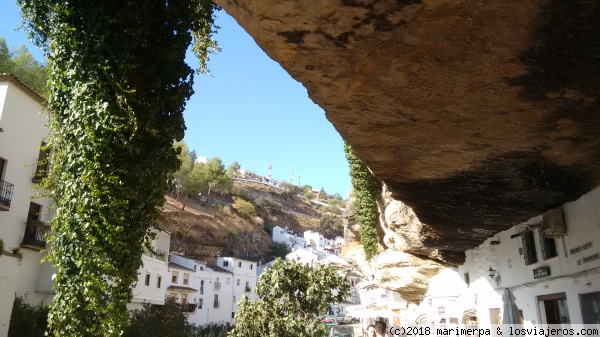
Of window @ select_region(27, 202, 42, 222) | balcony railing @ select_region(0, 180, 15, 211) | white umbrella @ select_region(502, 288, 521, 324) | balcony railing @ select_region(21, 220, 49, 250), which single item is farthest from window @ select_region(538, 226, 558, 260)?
window @ select_region(27, 202, 42, 222)

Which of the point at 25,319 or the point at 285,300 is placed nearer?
the point at 285,300

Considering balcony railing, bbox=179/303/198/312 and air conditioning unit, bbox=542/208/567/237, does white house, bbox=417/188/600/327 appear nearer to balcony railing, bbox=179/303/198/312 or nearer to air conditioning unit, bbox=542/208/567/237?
air conditioning unit, bbox=542/208/567/237

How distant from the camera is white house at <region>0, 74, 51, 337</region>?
1775 cm

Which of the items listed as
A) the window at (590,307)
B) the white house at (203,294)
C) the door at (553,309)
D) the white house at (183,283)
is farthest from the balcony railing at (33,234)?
the white house at (203,294)

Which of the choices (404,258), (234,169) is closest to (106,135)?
(404,258)

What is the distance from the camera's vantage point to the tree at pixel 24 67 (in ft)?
96.4

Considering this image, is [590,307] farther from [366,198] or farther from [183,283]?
[183,283]

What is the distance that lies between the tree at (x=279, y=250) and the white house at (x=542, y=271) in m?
56.1

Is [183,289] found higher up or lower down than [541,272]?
higher up

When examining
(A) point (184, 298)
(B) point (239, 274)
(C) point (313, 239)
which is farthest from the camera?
(C) point (313, 239)

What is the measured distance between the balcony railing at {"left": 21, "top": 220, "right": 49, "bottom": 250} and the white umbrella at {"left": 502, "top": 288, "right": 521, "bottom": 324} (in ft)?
59.6

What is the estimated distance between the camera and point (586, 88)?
407 centimetres

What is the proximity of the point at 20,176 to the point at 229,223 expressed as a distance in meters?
46.8

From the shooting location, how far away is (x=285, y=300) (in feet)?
40.1
